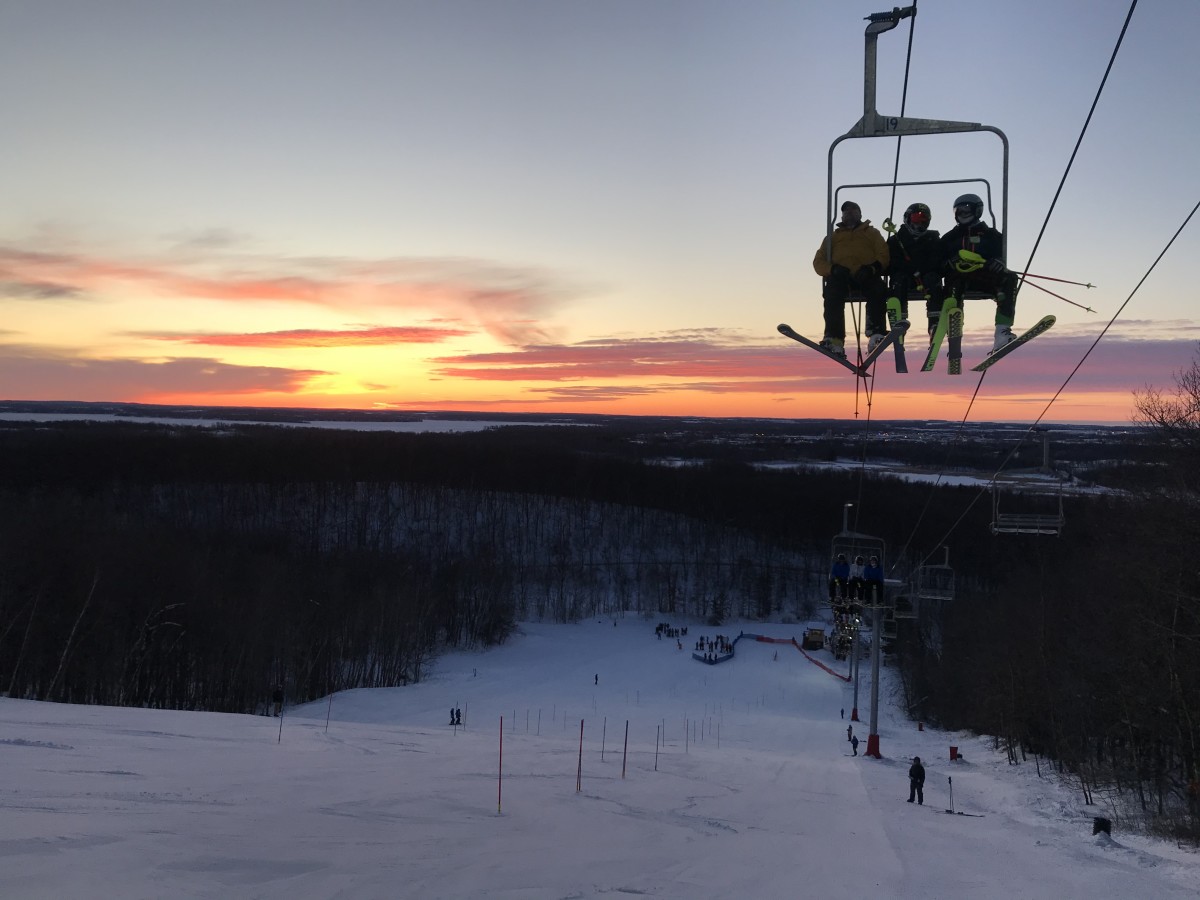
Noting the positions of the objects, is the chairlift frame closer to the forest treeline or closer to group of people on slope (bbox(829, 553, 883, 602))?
group of people on slope (bbox(829, 553, 883, 602))

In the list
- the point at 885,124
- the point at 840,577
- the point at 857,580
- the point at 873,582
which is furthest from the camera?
the point at 840,577

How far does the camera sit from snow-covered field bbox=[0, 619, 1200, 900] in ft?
31.7

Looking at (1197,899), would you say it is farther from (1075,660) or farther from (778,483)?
(778,483)

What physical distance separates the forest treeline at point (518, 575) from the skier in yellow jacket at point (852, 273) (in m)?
13.2

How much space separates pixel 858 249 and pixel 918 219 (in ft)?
2.47

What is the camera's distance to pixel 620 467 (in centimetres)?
11606

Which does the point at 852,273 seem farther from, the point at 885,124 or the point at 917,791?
the point at 917,791

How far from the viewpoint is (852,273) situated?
7289mm

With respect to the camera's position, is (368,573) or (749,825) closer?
(749,825)

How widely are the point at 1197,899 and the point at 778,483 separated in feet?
328

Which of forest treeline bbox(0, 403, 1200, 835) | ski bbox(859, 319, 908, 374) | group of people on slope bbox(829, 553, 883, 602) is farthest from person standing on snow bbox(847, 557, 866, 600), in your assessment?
ski bbox(859, 319, 908, 374)

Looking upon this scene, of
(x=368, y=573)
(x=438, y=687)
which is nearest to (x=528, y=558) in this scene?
(x=368, y=573)

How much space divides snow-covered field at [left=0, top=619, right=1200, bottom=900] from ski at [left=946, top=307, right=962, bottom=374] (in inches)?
290

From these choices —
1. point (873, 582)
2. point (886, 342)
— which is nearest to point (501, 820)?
point (873, 582)
